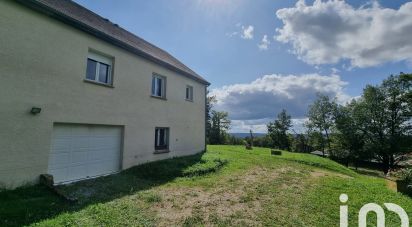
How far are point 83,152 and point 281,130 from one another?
48.7 m

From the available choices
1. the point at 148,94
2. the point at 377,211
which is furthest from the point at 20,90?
the point at 377,211

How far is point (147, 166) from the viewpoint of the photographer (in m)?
10.0

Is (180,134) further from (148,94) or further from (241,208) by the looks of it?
(241,208)

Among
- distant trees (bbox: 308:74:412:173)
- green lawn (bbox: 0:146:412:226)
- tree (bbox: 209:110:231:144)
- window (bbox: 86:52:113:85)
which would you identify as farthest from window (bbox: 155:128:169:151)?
distant trees (bbox: 308:74:412:173)

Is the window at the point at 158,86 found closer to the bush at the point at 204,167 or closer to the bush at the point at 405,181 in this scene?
the bush at the point at 204,167

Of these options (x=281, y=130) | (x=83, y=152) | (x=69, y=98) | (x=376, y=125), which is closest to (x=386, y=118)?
(x=376, y=125)

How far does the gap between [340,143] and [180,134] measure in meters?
37.0

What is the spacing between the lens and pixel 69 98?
7.48 m

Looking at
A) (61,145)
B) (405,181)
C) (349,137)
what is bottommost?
(405,181)

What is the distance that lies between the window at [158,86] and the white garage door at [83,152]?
330 centimetres

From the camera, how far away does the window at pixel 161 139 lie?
12133 millimetres

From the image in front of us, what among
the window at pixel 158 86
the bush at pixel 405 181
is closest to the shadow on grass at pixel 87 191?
the window at pixel 158 86

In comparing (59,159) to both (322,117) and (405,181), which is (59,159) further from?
(322,117)

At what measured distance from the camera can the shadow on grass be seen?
4.83 meters
